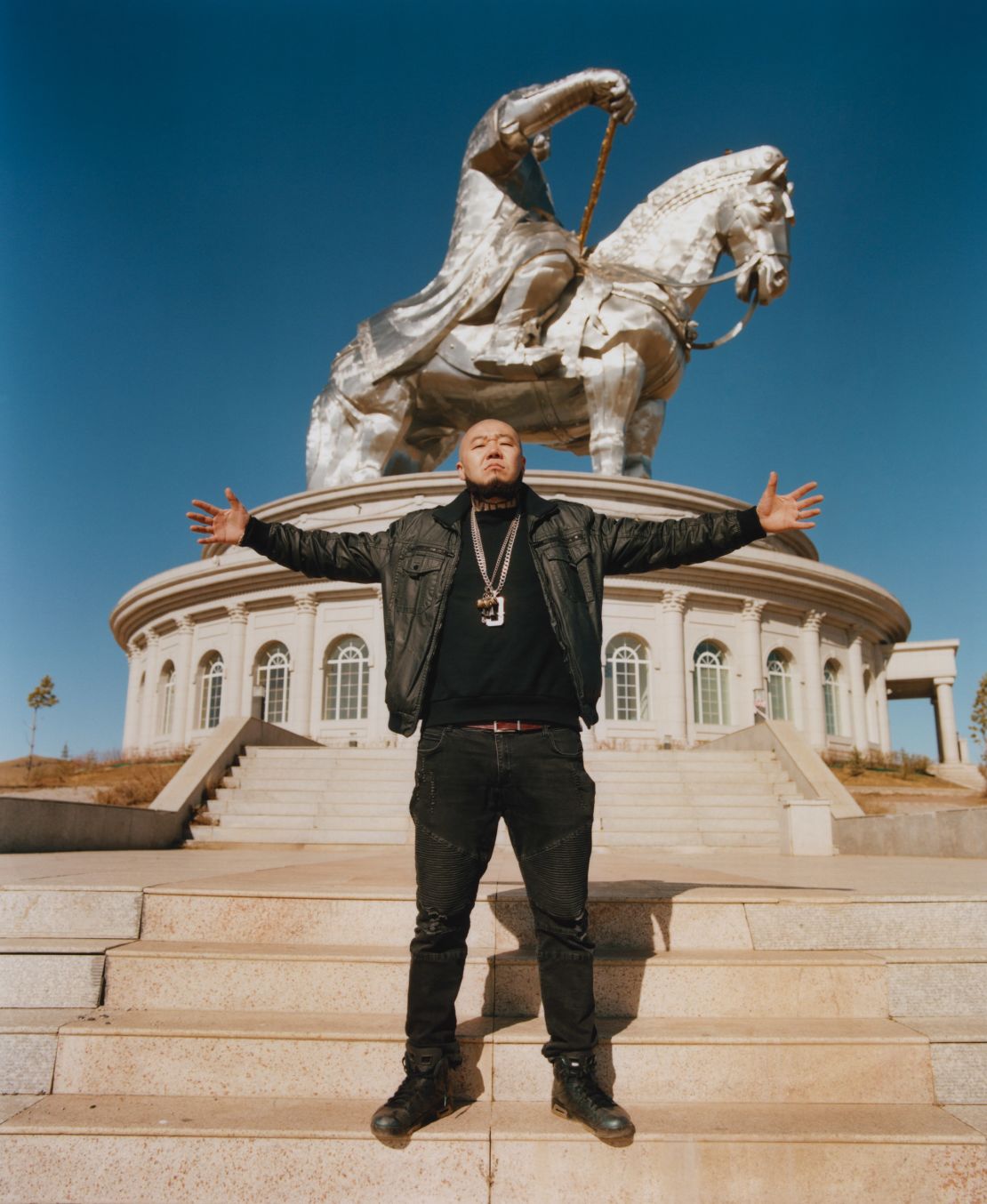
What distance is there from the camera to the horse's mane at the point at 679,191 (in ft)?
74.5

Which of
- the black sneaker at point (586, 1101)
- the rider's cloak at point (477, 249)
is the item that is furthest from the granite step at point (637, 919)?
the rider's cloak at point (477, 249)

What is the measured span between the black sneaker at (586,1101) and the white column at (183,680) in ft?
77.6

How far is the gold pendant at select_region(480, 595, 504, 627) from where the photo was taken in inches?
135

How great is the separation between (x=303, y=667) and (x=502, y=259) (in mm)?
11457

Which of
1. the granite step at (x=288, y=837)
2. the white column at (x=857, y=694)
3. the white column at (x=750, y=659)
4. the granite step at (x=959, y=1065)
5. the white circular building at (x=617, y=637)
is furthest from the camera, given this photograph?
the white column at (x=857, y=694)

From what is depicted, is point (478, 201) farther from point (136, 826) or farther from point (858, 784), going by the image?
point (136, 826)

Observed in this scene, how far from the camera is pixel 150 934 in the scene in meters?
4.27

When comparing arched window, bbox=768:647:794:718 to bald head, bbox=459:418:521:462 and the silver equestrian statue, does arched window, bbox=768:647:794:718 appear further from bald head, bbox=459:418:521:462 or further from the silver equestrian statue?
bald head, bbox=459:418:521:462

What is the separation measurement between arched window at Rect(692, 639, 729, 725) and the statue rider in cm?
828

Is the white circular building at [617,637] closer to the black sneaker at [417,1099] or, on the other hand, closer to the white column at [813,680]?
the white column at [813,680]

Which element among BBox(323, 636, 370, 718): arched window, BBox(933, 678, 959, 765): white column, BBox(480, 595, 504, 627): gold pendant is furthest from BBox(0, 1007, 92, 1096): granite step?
BBox(933, 678, 959, 765): white column

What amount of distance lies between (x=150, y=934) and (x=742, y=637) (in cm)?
2169

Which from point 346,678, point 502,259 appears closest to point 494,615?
point 346,678

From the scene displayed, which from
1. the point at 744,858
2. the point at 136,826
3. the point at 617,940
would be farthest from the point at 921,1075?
the point at 136,826
